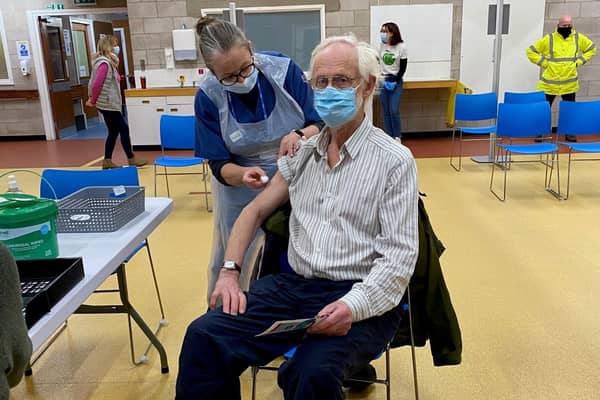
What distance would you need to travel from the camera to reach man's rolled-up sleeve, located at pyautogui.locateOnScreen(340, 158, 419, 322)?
1480mm

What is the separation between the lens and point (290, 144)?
1.82 m

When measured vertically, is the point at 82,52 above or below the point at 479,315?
above

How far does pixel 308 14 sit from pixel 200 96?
17.9ft

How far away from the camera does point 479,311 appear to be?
2.68 m

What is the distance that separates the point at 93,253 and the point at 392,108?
539 cm

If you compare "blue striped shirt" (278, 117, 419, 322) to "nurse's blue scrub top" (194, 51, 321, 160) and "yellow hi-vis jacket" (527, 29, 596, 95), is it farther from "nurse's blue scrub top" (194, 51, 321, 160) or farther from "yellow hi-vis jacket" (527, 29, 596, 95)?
"yellow hi-vis jacket" (527, 29, 596, 95)

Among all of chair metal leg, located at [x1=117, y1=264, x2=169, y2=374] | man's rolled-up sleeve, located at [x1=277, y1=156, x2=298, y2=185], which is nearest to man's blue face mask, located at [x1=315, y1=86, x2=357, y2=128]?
man's rolled-up sleeve, located at [x1=277, y1=156, x2=298, y2=185]

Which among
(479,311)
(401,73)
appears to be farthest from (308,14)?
(479,311)

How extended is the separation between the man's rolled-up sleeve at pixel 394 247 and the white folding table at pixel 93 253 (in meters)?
0.68

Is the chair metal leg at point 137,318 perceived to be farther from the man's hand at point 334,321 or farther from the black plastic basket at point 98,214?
the man's hand at point 334,321

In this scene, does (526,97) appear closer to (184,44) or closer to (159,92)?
(184,44)

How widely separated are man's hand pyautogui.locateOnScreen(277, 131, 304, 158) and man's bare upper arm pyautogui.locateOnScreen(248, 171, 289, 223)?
0.28 ft

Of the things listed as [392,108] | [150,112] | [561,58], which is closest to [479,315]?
[392,108]

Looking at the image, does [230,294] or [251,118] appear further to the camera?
[251,118]
